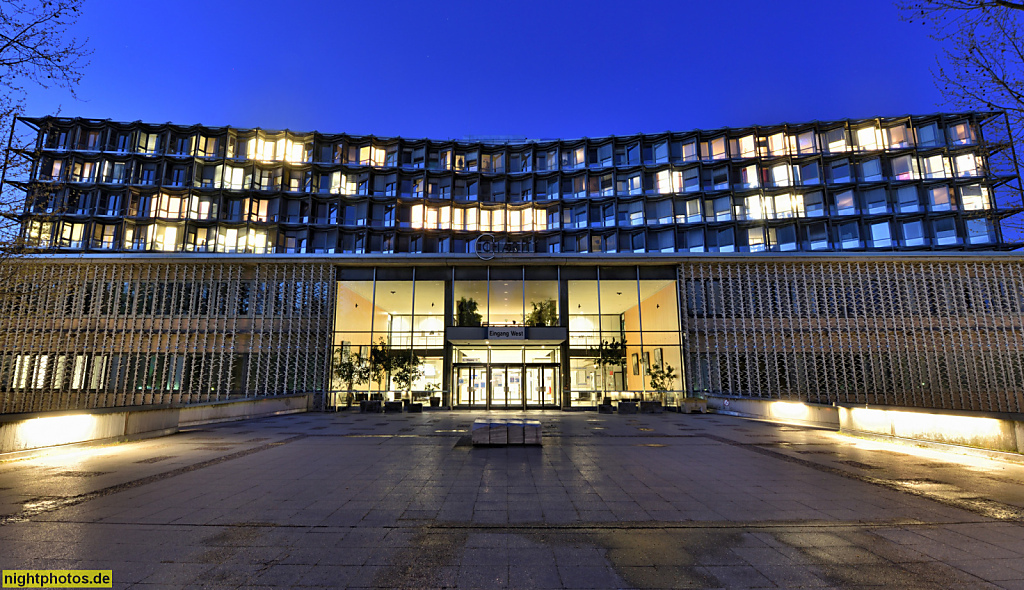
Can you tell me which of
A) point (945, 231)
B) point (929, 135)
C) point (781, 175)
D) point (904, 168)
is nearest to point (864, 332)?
point (781, 175)

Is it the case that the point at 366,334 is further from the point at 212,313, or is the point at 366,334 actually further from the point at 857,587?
the point at 857,587

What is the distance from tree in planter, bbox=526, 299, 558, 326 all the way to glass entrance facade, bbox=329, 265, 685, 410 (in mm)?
62

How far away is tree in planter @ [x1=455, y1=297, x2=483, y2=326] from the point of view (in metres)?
28.7

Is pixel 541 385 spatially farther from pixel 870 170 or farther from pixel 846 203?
pixel 870 170

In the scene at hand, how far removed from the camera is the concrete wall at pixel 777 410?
57.5 ft

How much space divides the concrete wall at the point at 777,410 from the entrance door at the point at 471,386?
12909mm

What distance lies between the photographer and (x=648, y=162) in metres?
53.1

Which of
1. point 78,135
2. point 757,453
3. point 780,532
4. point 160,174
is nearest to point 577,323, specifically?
point 757,453

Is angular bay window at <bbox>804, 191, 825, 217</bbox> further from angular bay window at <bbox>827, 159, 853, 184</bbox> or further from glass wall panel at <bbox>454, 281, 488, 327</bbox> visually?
glass wall panel at <bbox>454, 281, 488, 327</bbox>

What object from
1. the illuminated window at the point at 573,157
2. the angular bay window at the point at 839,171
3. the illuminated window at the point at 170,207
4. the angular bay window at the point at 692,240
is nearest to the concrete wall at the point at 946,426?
the angular bay window at the point at 692,240

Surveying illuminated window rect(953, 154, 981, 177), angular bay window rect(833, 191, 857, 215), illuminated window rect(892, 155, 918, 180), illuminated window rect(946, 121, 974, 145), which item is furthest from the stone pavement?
illuminated window rect(946, 121, 974, 145)

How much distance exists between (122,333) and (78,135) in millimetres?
36756

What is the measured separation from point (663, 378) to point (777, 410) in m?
7.77

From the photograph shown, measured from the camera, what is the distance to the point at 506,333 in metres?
26.4
